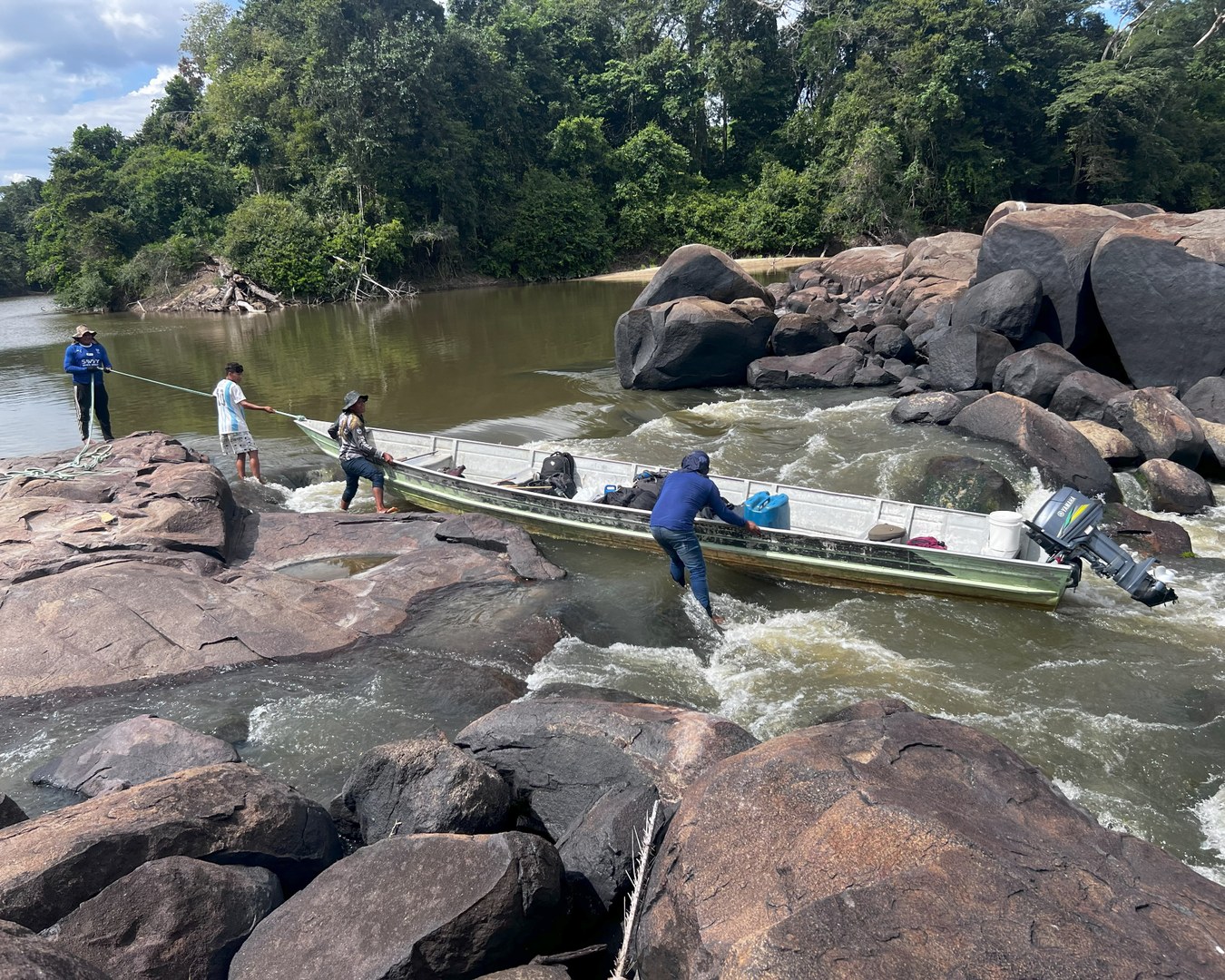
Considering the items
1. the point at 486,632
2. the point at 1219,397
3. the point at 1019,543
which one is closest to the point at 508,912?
the point at 486,632

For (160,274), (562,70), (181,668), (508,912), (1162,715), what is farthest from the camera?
(562,70)

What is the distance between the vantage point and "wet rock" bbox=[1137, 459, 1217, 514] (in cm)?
1123

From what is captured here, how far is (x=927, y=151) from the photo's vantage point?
4009 centimetres

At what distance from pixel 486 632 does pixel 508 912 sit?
446 centimetres

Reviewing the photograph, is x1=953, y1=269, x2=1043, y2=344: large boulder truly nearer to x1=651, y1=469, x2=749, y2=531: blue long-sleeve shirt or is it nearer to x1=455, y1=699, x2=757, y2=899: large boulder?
x1=651, y1=469, x2=749, y2=531: blue long-sleeve shirt

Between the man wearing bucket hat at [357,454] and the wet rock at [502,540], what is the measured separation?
5.31 feet

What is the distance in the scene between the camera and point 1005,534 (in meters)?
8.65

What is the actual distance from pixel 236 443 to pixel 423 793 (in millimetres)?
9649

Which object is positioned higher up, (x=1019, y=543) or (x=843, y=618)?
(x=1019, y=543)

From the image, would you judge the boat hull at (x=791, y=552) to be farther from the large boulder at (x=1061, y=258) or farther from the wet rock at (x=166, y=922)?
the large boulder at (x=1061, y=258)

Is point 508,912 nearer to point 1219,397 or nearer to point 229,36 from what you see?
point 1219,397

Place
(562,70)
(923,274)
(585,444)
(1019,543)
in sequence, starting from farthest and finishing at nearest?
1. (562,70)
2. (923,274)
3. (585,444)
4. (1019,543)

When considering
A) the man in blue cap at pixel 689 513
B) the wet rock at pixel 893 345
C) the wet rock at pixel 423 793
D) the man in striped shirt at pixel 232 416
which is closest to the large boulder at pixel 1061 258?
the wet rock at pixel 893 345

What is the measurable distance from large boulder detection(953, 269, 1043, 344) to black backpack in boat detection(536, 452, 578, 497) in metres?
8.96
